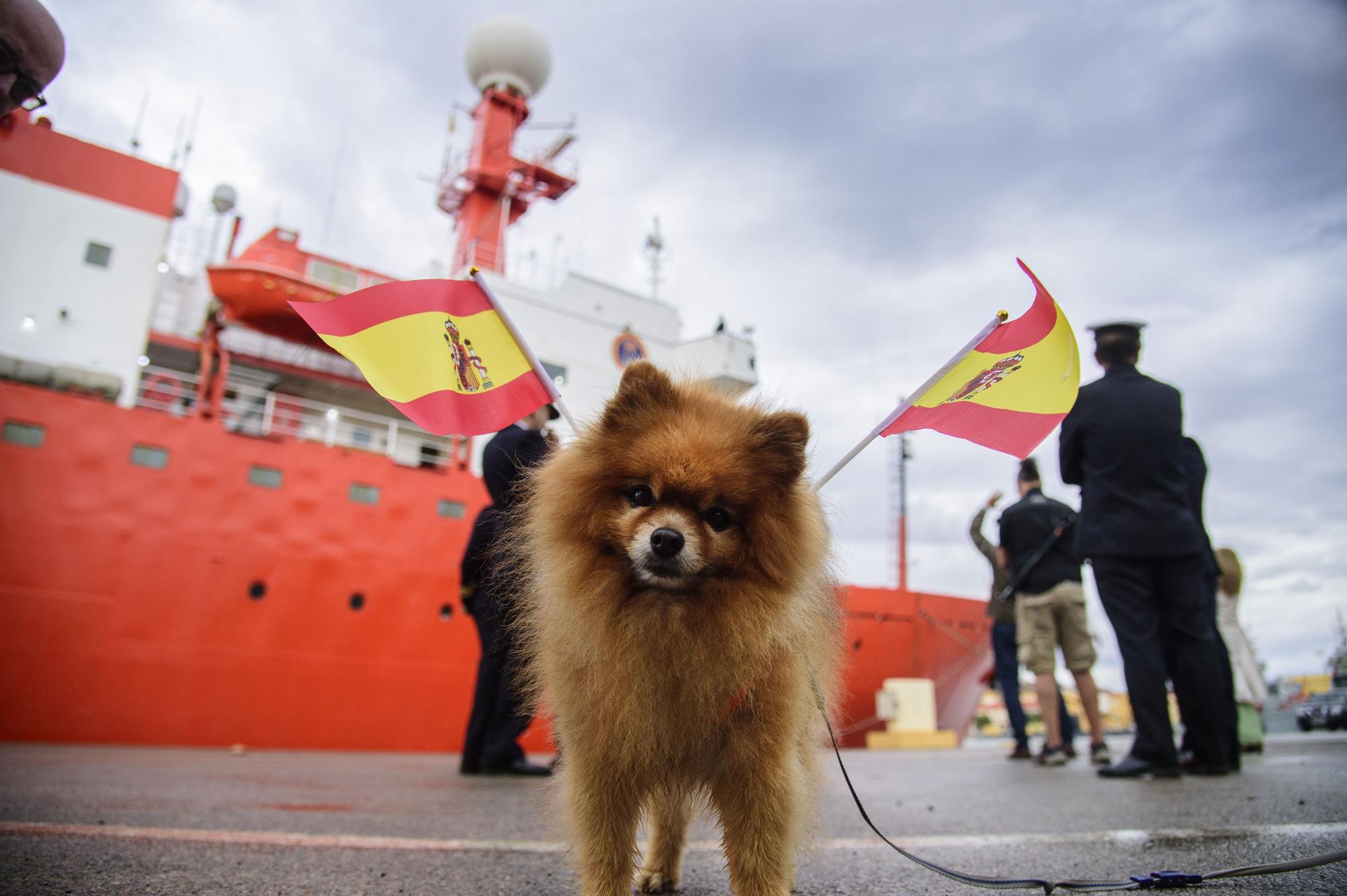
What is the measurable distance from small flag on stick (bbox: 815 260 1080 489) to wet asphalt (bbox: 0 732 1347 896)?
998 millimetres

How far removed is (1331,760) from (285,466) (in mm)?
10847

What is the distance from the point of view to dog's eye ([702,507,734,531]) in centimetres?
163

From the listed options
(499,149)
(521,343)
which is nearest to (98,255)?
(499,149)

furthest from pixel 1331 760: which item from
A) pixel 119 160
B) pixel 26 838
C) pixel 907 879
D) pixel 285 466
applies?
pixel 119 160

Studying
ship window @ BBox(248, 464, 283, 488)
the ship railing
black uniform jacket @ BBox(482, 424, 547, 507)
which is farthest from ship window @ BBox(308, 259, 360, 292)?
black uniform jacket @ BBox(482, 424, 547, 507)

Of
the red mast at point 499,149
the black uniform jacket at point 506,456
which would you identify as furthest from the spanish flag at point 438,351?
the red mast at point 499,149

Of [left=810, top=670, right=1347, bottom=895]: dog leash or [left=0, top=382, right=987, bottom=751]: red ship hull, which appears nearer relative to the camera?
[left=810, top=670, right=1347, bottom=895]: dog leash

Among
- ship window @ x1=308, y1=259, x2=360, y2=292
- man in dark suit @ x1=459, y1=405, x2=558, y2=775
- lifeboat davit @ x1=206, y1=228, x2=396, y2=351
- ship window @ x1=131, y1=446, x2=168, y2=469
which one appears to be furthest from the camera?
ship window @ x1=308, y1=259, x2=360, y2=292

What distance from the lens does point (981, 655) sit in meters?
15.8

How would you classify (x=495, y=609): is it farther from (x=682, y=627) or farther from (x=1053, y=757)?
(x=1053, y=757)

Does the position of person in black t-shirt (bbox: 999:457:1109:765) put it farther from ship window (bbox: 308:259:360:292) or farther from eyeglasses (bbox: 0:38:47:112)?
ship window (bbox: 308:259:360:292)

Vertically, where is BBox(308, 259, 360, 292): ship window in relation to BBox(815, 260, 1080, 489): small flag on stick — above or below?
above

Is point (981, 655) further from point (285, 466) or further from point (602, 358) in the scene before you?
point (285, 466)

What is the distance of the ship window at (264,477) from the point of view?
32.5 ft
